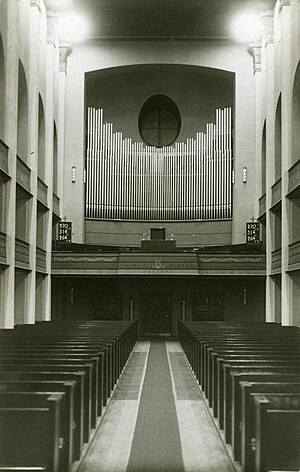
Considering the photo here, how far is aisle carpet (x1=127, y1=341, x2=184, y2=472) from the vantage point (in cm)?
567

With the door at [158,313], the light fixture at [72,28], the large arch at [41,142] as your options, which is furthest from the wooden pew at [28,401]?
the light fixture at [72,28]

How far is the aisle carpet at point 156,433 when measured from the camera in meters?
5.67

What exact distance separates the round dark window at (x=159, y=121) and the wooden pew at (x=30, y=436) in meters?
25.0

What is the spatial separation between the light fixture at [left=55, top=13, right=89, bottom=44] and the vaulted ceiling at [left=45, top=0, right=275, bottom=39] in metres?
0.25

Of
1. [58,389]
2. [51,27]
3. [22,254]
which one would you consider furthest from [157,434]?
[51,27]

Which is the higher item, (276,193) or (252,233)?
(276,193)

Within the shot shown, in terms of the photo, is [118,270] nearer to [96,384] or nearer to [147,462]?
[96,384]

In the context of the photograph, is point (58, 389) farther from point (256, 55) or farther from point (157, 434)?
point (256, 55)

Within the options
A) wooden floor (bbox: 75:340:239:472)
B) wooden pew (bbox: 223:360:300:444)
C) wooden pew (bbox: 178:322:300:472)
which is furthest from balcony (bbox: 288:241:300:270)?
Result: wooden pew (bbox: 223:360:300:444)

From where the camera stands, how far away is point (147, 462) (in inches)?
225

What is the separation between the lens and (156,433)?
278 inches

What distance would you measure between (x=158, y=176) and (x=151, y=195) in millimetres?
917

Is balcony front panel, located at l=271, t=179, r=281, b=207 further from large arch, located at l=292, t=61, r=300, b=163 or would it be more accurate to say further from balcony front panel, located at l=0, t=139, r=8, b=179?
balcony front panel, located at l=0, t=139, r=8, b=179

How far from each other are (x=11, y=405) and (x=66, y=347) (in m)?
4.54
